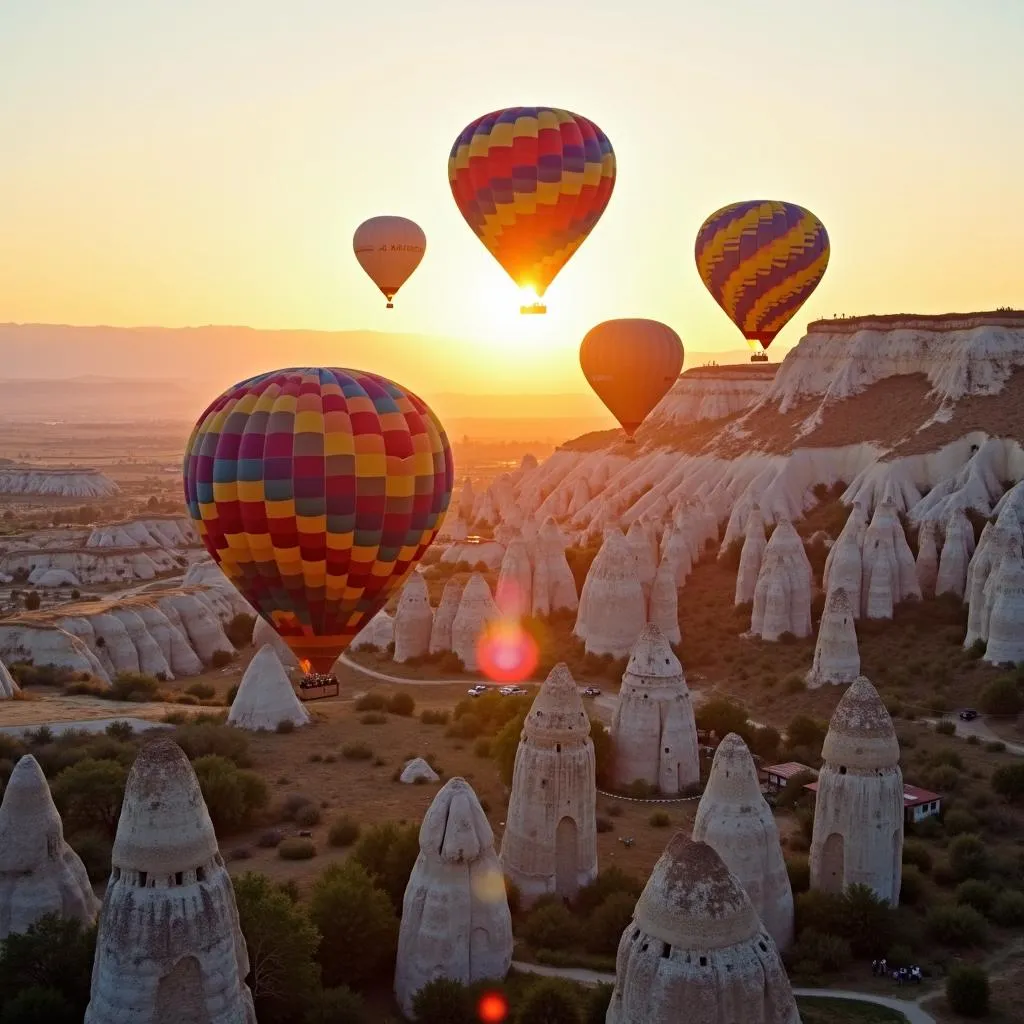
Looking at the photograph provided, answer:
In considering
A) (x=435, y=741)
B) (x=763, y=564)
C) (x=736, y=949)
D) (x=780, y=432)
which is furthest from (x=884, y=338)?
(x=736, y=949)

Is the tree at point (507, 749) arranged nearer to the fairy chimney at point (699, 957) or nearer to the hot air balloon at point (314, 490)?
the hot air balloon at point (314, 490)

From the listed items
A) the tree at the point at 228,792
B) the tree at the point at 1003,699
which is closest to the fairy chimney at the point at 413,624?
the tree at the point at 228,792

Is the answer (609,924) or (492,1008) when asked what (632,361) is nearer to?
(609,924)

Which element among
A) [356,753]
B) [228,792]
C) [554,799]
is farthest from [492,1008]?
[356,753]

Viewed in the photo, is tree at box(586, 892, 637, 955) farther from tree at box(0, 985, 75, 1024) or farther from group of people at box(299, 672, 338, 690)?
tree at box(0, 985, 75, 1024)

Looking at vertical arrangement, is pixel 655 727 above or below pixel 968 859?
above

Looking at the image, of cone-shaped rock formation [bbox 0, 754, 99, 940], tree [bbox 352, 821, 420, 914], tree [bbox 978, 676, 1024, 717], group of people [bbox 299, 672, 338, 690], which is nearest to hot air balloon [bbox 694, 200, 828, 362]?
tree [bbox 978, 676, 1024, 717]

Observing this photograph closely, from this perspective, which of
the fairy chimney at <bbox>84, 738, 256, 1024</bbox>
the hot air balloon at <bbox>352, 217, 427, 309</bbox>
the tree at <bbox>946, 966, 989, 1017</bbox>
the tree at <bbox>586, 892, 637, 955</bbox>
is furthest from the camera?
the hot air balloon at <bbox>352, 217, 427, 309</bbox>
